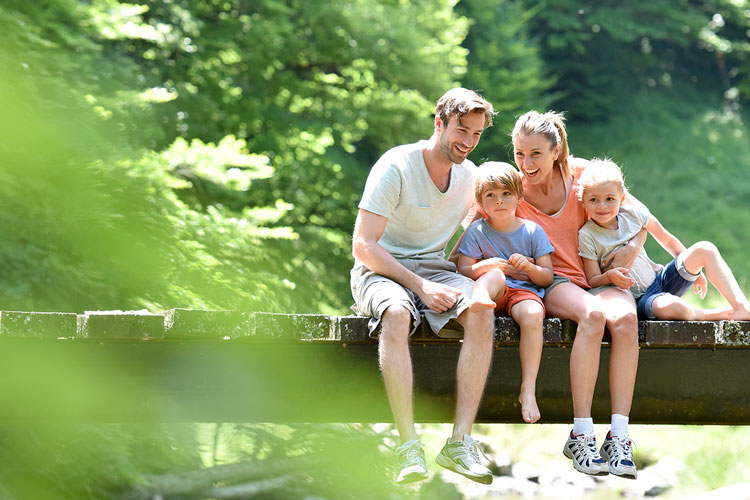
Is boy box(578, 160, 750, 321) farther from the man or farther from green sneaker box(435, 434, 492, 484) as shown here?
green sneaker box(435, 434, 492, 484)

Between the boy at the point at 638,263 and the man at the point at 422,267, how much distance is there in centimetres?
53

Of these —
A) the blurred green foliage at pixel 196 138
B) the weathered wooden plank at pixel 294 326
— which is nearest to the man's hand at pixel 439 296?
the weathered wooden plank at pixel 294 326

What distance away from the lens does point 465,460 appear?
3.17 meters

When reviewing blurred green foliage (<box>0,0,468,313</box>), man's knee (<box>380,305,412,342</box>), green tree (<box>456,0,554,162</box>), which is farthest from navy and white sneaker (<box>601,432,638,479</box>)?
green tree (<box>456,0,554,162</box>)

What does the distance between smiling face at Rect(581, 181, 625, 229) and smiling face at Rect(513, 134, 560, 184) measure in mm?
202

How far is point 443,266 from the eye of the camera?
3.79 metres

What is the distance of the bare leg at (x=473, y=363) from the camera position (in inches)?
130

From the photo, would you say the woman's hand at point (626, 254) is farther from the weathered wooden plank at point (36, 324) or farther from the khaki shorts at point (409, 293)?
the weathered wooden plank at point (36, 324)

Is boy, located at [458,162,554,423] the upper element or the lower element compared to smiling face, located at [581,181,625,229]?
lower

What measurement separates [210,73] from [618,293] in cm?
750

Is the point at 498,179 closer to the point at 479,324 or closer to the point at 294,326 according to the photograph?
the point at 479,324

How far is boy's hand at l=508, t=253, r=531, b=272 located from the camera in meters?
3.56

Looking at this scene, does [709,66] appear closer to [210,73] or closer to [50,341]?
[210,73]

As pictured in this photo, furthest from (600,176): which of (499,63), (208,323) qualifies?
(499,63)
